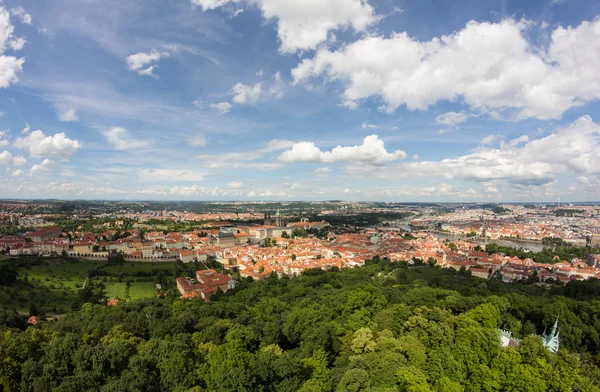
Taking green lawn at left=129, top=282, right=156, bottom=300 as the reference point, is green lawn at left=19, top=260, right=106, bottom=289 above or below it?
above

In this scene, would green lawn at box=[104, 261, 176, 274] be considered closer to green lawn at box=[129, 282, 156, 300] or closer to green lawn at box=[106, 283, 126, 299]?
green lawn at box=[106, 283, 126, 299]

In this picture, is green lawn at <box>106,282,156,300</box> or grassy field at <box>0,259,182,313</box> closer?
grassy field at <box>0,259,182,313</box>

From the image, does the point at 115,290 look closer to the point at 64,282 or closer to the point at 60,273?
the point at 64,282

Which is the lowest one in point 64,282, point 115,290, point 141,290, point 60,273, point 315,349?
point 141,290

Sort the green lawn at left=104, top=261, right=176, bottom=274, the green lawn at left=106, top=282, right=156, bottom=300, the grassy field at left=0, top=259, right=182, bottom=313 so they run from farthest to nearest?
1. the green lawn at left=104, top=261, right=176, bottom=274
2. the green lawn at left=106, top=282, right=156, bottom=300
3. the grassy field at left=0, top=259, right=182, bottom=313

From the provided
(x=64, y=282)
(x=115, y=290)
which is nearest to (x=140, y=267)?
(x=64, y=282)

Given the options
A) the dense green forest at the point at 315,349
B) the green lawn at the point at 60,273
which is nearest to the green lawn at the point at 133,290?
the green lawn at the point at 60,273

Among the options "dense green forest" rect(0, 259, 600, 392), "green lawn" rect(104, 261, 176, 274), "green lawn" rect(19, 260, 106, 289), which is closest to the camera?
"dense green forest" rect(0, 259, 600, 392)

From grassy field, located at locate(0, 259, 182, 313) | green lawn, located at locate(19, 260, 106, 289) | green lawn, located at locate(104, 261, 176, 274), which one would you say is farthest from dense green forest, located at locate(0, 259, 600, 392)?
green lawn, located at locate(104, 261, 176, 274)

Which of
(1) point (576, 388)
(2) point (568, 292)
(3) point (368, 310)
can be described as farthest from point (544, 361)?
(2) point (568, 292)
